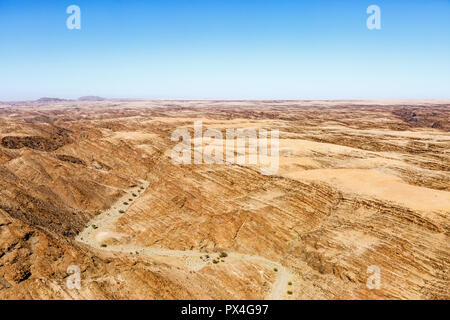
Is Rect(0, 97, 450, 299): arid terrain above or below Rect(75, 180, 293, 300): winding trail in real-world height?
above

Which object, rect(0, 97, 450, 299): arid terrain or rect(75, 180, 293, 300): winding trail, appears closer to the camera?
rect(0, 97, 450, 299): arid terrain

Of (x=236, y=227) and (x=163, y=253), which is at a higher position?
(x=236, y=227)

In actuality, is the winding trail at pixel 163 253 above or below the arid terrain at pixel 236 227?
below

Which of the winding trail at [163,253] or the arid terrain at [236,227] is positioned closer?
the arid terrain at [236,227]

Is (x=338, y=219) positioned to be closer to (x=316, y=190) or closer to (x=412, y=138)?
(x=316, y=190)

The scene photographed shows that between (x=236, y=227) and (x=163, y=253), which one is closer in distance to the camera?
(x=163, y=253)

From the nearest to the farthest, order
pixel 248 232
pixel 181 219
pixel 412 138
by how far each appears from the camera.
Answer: pixel 248 232
pixel 181 219
pixel 412 138
